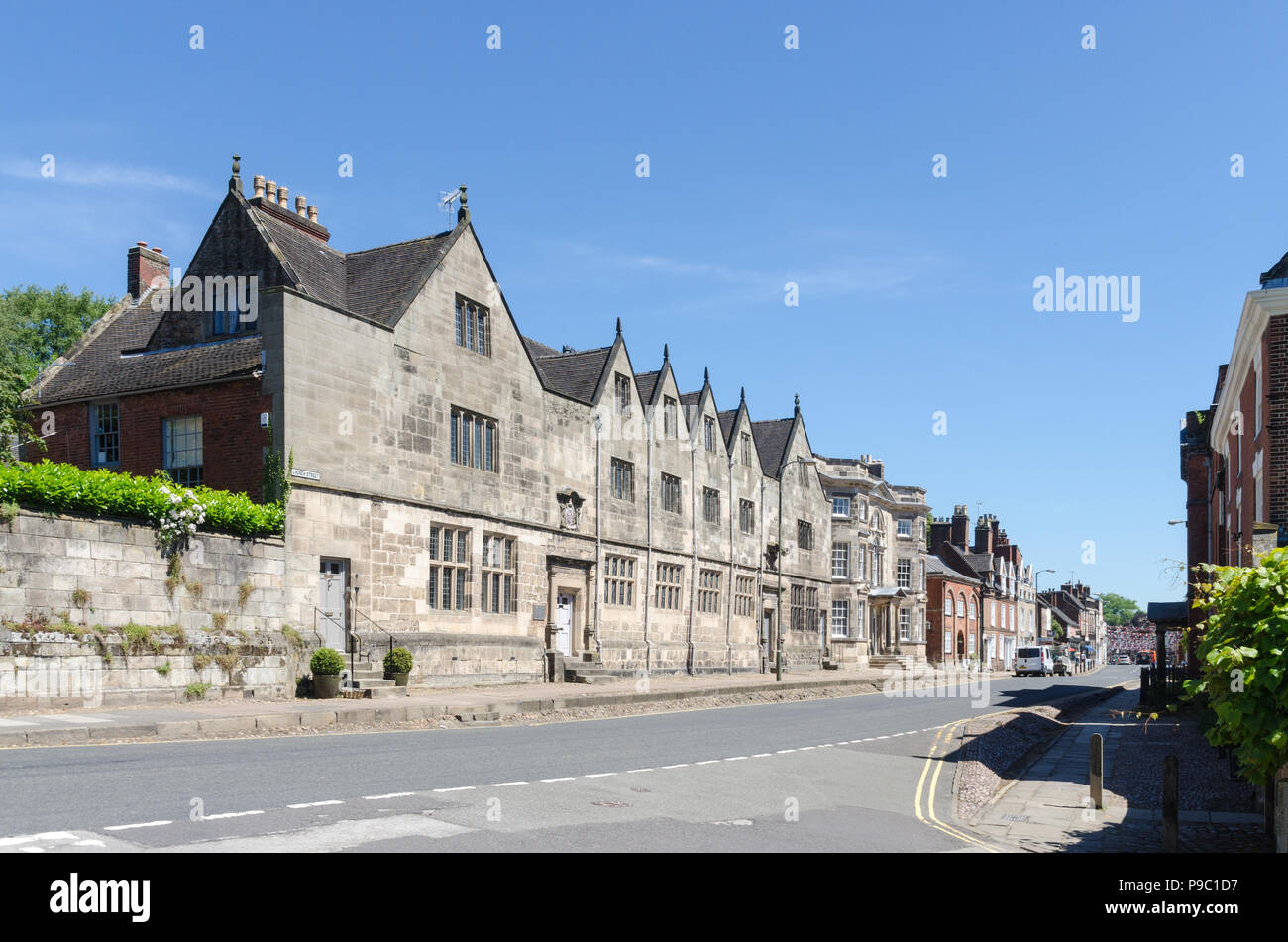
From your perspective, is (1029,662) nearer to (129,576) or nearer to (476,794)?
(129,576)

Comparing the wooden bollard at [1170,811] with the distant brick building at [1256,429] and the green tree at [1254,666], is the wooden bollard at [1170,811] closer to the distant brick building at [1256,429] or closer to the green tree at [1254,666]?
the green tree at [1254,666]

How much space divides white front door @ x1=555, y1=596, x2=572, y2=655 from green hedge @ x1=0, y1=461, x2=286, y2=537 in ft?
39.7

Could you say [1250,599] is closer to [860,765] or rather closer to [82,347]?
[860,765]

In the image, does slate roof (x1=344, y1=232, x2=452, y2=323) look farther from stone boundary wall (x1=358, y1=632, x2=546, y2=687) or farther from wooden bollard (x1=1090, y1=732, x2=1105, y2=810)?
wooden bollard (x1=1090, y1=732, x2=1105, y2=810)

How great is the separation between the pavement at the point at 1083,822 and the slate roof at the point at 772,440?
35.8 m

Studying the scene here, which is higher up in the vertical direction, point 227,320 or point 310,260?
point 310,260

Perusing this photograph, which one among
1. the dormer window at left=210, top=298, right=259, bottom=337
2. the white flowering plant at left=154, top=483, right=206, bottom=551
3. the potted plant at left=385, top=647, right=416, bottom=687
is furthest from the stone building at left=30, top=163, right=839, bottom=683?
the white flowering plant at left=154, top=483, right=206, bottom=551

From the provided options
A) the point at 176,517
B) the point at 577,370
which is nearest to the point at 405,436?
the point at 176,517

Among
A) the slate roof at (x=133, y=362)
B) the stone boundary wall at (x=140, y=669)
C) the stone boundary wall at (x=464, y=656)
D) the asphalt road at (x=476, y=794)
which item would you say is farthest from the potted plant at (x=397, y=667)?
the slate roof at (x=133, y=362)

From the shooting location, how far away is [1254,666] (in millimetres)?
9273

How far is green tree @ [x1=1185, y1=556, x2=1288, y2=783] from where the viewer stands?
9148 millimetres

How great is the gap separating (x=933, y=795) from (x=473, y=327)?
20521 mm
